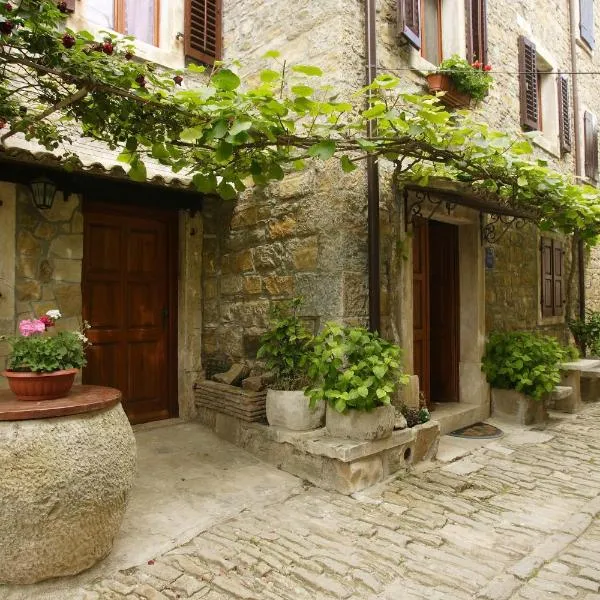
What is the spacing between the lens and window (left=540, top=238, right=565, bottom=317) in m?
7.32

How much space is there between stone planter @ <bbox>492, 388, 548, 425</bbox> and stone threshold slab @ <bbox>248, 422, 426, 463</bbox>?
1998mm

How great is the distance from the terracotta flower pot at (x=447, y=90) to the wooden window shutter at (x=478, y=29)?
2.88 ft

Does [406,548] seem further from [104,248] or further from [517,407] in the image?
[104,248]

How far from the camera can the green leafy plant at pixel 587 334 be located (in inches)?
314

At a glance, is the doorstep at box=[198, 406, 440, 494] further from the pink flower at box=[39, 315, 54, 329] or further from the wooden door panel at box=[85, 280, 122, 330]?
the pink flower at box=[39, 315, 54, 329]

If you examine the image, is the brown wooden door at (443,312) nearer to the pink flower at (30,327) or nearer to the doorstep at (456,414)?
the doorstep at (456,414)

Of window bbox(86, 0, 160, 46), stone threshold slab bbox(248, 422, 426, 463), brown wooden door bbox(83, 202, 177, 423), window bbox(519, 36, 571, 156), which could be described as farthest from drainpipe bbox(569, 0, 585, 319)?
window bbox(86, 0, 160, 46)

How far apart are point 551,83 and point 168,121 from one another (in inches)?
296

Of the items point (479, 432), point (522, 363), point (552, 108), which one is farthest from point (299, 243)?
point (552, 108)

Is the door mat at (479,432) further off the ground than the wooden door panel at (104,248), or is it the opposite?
the wooden door panel at (104,248)

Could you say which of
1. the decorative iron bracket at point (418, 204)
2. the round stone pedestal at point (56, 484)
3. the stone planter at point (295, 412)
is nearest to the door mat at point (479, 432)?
the stone planter at point (295, 412)

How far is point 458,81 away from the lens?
16.8 ft

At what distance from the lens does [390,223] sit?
14.8 ft

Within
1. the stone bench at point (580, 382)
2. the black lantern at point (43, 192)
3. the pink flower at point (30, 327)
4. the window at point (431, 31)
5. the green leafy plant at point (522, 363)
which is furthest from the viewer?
the stone bench at point (580, 382)
